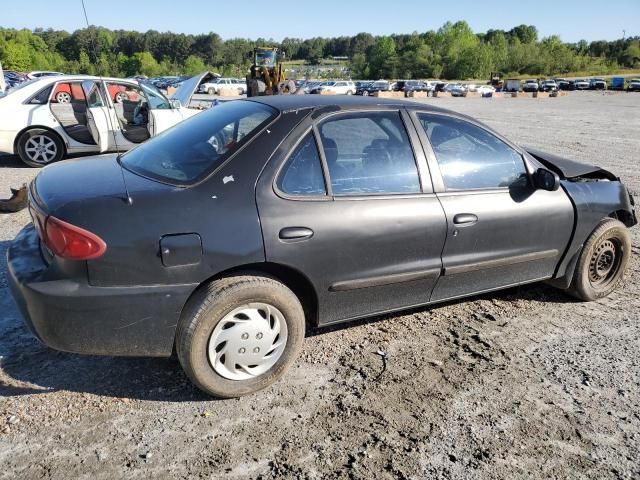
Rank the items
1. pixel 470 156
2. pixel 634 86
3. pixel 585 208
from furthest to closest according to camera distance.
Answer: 1. pixel 634 86
2. pixel 585 208
3. pixel 470 156

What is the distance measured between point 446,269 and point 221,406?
1.64m

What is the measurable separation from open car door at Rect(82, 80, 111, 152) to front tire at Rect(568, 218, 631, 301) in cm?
732

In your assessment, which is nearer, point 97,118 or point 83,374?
point 83,374

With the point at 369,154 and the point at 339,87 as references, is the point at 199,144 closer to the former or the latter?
the point at 369,154

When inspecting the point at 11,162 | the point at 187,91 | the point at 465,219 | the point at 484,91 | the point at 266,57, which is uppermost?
the point at 465,219

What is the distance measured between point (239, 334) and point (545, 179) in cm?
239

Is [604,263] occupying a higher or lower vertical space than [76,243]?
lower

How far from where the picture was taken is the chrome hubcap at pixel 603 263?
4.23 metres

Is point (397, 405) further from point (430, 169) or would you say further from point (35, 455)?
point (35, 455)

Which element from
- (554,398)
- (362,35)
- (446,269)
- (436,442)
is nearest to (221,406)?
(436,442)

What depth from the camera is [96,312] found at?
2.52 metres

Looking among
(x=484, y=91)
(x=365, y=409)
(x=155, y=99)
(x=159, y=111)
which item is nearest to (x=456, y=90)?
(x=484, y=91)

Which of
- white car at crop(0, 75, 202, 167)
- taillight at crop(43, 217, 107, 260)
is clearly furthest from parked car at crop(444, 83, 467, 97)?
taillight at crop(43, 217, 107, 260)

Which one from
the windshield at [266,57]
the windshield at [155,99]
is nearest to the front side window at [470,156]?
the windshield at [155,99]
